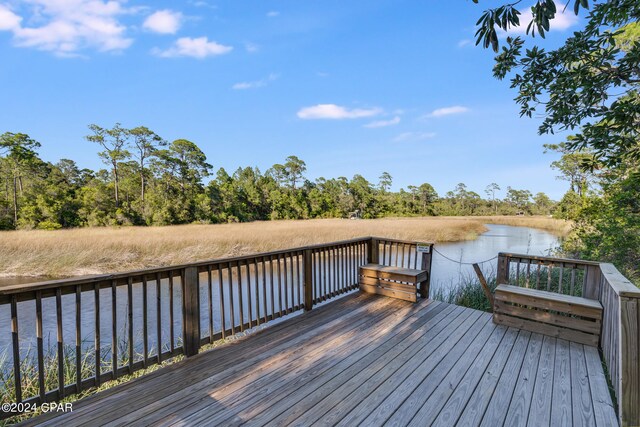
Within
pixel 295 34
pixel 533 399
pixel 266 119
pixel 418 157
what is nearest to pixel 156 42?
pixel 295 34

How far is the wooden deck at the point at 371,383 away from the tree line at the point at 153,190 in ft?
87.7

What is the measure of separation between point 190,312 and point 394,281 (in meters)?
Result: 3.13

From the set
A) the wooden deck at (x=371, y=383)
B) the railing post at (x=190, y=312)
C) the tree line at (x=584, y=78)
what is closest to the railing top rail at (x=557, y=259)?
the wooden deck at (x=371, y=383)

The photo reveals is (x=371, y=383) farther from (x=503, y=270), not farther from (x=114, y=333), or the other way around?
(x=503, y=270)

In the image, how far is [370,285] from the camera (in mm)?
4863

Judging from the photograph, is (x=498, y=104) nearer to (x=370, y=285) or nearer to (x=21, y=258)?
(x=370, y=285)

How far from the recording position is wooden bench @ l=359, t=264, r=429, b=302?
4.37m

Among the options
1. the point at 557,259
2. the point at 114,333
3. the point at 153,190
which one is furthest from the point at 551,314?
the point at 153,190

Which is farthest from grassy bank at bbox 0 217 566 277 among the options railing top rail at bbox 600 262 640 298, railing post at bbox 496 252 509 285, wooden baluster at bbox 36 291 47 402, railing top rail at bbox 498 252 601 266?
railing top rail at bbox 600 262 640 298

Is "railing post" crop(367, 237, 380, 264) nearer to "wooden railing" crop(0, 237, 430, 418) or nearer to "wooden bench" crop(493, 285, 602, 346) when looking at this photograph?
"wooden railing" crop(0, 237, 430, 418)

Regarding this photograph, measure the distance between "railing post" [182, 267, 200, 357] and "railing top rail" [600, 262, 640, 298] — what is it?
3338 mm

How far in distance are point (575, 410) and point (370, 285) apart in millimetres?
3054

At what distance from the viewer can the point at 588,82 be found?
3.20 metres

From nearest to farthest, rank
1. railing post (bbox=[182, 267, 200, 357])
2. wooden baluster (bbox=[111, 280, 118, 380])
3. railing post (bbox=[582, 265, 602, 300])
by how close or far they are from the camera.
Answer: wooden baluster (bbox=[111, 280, 118, 380]), railing post (bbox=[182, 267, 200, 357]), railing post (bbox=[582, 265, 602, 300])
